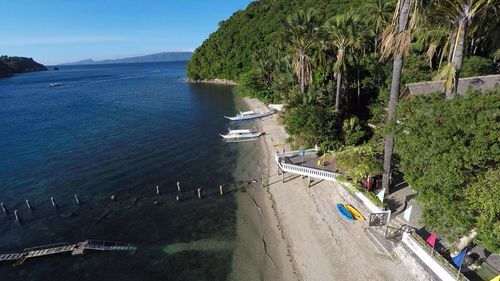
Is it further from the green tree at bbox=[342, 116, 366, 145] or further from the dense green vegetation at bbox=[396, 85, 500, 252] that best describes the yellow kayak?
the green tree at bbox=[342, 116, 366, 145]

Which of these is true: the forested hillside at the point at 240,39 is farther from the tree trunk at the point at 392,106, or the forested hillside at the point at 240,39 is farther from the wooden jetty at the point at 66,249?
the wooden jetty at the point at 66,249

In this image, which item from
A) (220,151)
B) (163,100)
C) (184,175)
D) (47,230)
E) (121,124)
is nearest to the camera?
(47,230)

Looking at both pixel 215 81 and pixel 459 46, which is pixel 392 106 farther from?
pixel 215 81

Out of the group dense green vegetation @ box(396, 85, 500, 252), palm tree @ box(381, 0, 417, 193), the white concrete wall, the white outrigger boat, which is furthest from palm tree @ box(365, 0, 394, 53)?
the white concrete wall

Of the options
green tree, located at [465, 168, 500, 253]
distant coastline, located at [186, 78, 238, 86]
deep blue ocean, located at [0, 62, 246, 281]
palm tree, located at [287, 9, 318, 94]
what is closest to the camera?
green tree, located at [465, 168, 500, 253]

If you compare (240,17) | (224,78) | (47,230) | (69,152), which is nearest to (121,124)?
(69,152)

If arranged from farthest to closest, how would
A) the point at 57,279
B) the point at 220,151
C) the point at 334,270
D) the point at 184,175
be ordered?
the point at 220,151 < the point at 184,175 < the point at 57,279 < the point at 334,270

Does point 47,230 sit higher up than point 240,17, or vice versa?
point 240,17

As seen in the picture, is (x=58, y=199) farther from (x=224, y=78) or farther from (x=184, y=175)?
(x=224, y=78)

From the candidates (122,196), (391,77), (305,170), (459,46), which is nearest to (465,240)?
(459,46)
